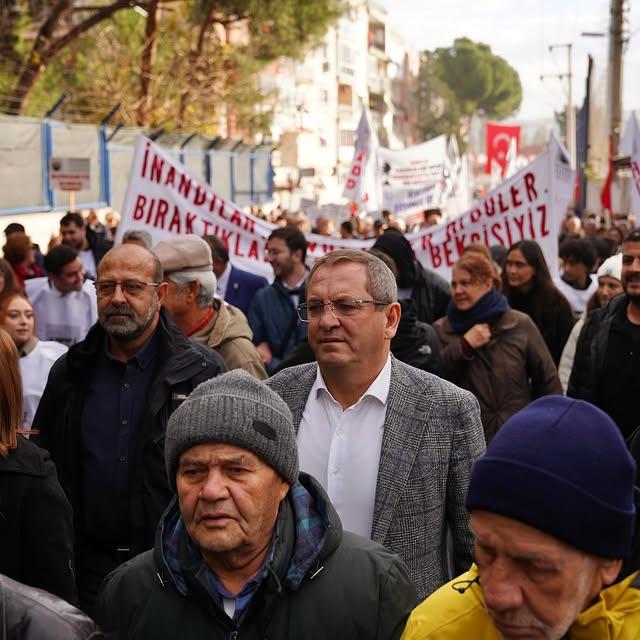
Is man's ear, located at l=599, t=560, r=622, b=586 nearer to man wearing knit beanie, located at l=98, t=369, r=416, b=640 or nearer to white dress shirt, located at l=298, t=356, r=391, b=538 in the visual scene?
man wearing knit beanie, located at l=98, t=369, r=416, b=640

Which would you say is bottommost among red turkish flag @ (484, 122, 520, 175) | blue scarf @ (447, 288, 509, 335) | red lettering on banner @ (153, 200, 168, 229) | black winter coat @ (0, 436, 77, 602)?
black winter coat @ (0, 436, 77, 602)

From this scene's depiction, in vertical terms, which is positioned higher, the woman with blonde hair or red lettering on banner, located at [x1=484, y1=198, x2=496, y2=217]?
red lettering on banner, located at [x1=484, y1=198, x2=496, y2=217]

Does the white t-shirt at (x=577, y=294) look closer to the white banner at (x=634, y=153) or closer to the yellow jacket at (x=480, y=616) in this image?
the white banner at (x=634, y=153)

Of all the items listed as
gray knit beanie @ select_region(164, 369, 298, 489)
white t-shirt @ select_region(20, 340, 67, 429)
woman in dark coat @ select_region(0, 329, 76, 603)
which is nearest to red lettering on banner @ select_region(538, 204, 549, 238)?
white t-shirt @ select_region(20, 340, 67, 429)

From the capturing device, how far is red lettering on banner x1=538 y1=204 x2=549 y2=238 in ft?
32.3

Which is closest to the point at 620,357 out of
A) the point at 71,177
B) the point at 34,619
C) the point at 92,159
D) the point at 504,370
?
the point at 504,370

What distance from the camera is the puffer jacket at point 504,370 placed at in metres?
5.61

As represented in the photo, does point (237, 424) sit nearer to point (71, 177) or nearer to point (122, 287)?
point (122, 287)

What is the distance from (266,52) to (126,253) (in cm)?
3083

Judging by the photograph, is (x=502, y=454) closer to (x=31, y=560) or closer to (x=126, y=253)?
(x=31, y=560)

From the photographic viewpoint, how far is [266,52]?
34594mm

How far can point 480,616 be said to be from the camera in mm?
2127

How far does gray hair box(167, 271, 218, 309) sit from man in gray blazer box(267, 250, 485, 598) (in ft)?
5.20

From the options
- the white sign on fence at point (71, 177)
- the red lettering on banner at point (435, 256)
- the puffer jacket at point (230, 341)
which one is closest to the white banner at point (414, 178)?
the white sign on fence at point (71, 177)
